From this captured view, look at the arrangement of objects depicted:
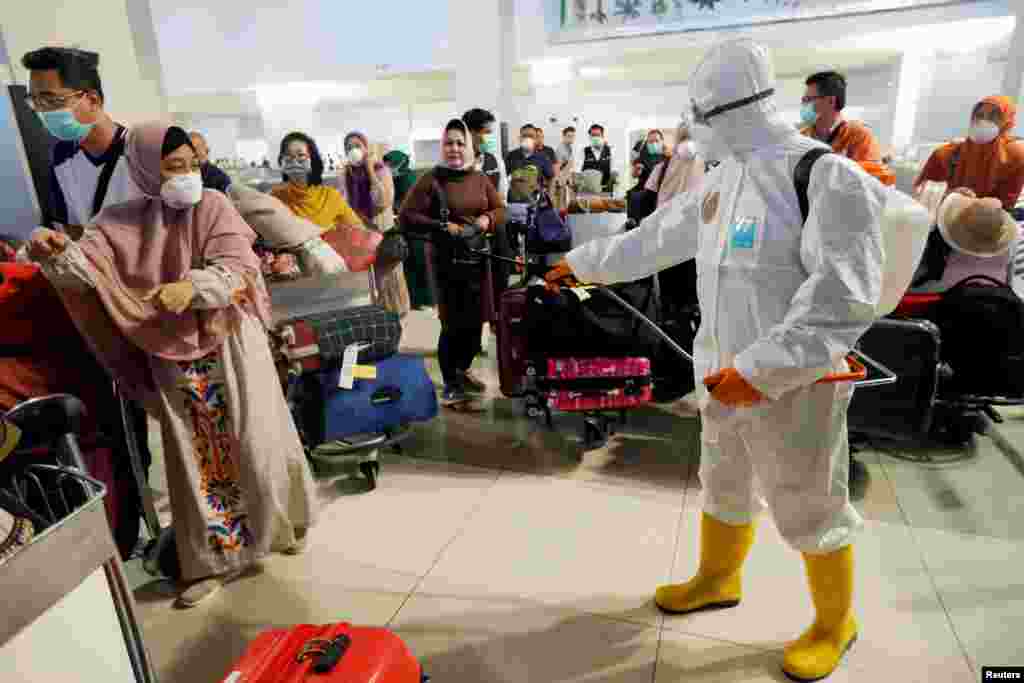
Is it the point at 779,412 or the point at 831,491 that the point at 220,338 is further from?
the point at 831,491

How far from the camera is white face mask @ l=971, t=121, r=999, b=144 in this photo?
3191 mm

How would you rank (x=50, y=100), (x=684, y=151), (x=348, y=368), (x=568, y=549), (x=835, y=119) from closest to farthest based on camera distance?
(x=50, y=100) < (x=568, y=549) < (x=348, y=368) < (x=835, y=119) < (x=684, y=151)

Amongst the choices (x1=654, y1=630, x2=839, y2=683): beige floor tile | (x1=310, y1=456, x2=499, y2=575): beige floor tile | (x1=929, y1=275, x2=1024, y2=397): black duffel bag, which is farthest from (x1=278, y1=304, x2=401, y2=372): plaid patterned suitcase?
(x1=929, y1=275, x2=1024, y2=397): black duffel bag

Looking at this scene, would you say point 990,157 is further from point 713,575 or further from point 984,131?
point 713,575

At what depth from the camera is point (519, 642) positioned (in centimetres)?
169

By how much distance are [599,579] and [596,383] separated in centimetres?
89

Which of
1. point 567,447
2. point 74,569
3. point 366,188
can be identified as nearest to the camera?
point 74,569

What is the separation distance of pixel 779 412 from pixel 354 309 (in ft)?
5.72

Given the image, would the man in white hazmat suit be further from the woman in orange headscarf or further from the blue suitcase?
the woman in orange headscarf

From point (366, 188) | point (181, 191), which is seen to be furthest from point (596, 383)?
point (366, 188)

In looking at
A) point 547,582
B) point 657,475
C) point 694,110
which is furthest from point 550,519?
point 694,110

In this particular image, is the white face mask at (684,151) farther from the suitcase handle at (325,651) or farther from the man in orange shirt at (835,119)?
the suitcase handle at (325,651)

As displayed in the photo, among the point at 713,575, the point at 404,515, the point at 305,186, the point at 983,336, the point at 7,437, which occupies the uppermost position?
the point at 305,186

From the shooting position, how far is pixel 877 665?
1.56 meters
